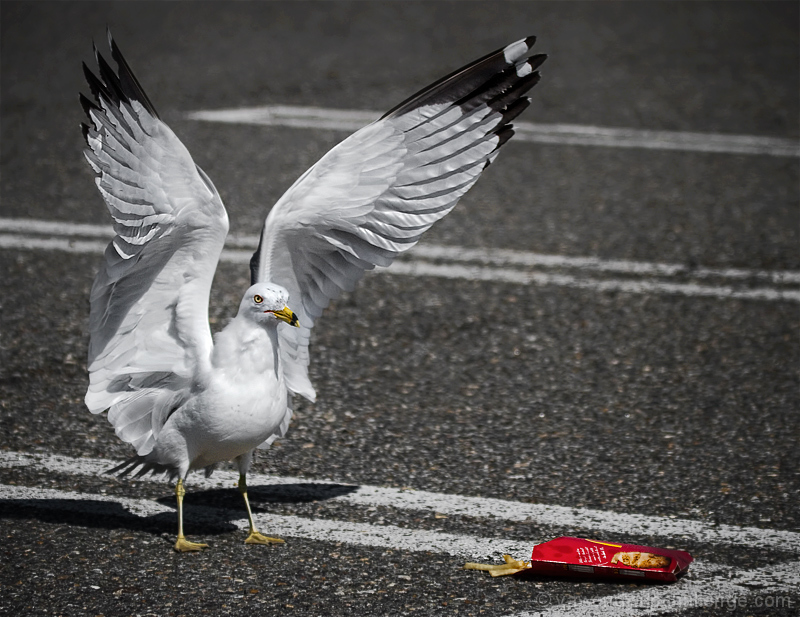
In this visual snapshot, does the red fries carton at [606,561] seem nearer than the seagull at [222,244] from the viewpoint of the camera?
Yes

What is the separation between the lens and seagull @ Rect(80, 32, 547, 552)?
340 centimetres

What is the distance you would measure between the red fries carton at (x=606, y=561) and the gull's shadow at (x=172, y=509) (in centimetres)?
88

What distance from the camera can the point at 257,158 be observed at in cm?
830

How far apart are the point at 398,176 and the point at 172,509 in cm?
141

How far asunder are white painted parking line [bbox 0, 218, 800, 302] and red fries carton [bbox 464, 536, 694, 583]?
113 inches

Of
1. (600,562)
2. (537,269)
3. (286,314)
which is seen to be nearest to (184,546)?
(286,314)

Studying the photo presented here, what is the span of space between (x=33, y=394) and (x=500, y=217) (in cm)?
365

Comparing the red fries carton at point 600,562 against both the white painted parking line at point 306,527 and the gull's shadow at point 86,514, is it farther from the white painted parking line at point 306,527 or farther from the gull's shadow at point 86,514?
the gull's shadow at point 86,514

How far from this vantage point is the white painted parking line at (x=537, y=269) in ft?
19.9

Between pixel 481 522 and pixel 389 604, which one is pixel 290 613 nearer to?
pixel 389 604

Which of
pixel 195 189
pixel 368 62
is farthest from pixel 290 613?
pixel 368 62

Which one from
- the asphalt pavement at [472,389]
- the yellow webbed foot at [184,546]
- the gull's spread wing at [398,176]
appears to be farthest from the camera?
the gull's spread wing at [398,176]

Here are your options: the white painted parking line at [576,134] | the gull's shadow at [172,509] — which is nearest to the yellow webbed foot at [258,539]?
the gull's shadow at [172,509]

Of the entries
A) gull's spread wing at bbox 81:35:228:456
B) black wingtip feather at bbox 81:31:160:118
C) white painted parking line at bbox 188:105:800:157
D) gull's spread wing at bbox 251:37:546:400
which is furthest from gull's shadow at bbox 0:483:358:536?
white painted parking line at bbox 188:105:800:157
